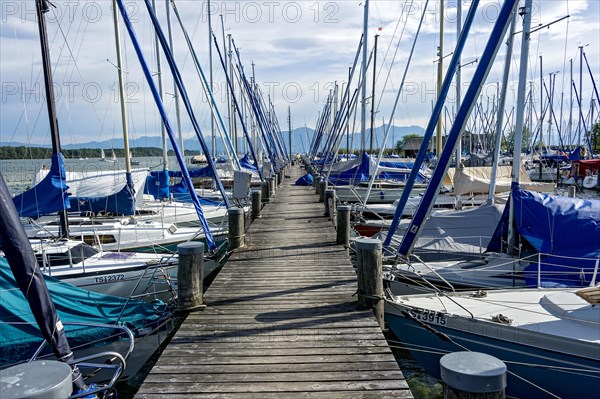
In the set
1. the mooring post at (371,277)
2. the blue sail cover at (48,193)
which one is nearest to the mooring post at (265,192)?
the blue sail cover at (48,193)

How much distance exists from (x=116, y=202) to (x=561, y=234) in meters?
13.7

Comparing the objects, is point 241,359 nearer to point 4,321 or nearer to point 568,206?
point 4,321

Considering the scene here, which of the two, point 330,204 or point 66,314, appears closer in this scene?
point 66,314

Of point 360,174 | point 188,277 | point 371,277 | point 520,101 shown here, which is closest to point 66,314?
point 188,277

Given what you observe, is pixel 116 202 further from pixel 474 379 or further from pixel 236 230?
pixel 474 379

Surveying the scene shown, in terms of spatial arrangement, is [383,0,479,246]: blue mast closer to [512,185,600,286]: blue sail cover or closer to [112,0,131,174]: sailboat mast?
[512,185,600,286]: blue sail cover

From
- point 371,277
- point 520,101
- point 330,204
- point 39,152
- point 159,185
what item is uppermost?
point 520,101

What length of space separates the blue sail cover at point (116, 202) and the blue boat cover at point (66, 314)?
8.41 metres

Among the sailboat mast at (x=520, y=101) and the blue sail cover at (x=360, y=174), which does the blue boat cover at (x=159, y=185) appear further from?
the sailboat mast at (x=520, y=101)

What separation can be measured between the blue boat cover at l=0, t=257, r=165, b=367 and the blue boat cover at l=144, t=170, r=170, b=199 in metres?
11.3

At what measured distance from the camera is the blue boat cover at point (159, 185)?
→ 62.8ft

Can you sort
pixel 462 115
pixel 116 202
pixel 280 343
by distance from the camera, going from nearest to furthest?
pixel 280 343 < pixel 462 115 < pixel 116 202

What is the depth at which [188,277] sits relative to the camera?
22.5 feet

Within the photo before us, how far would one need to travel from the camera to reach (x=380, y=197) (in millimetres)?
25562
